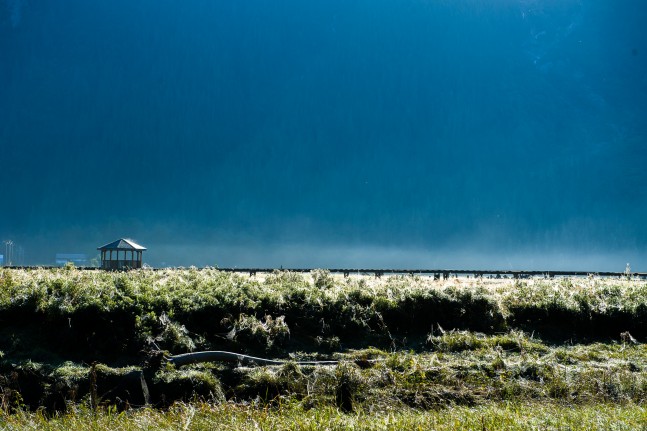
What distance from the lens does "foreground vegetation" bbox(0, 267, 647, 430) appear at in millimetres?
12109

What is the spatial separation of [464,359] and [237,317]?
7839 mm

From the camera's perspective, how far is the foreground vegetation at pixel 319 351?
1211 cm

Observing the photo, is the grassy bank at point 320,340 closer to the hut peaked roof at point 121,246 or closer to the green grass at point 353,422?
the green grass at point 353,422

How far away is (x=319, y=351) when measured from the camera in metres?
19.0

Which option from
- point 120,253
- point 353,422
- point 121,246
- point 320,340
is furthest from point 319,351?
point 120,253

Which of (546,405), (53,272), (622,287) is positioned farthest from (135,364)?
(622,287)

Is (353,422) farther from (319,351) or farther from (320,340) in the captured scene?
(320,340)

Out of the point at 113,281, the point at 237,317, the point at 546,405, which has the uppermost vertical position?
the point at 113,281

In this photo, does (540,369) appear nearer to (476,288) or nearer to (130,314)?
(476,288)

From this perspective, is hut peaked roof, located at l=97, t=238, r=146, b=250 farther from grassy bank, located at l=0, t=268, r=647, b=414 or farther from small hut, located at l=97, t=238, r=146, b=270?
grassy bank, located at l=0, t=268, r=647, b=414

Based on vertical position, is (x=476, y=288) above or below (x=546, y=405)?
above

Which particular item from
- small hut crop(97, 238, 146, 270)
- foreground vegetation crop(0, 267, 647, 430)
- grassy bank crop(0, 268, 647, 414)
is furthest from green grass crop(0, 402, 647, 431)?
small hut crop(97, 238, 146, 270)

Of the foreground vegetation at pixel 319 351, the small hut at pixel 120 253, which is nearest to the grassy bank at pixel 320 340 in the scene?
the foreground vegetation at pixel 319 351

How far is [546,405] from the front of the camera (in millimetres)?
13562
